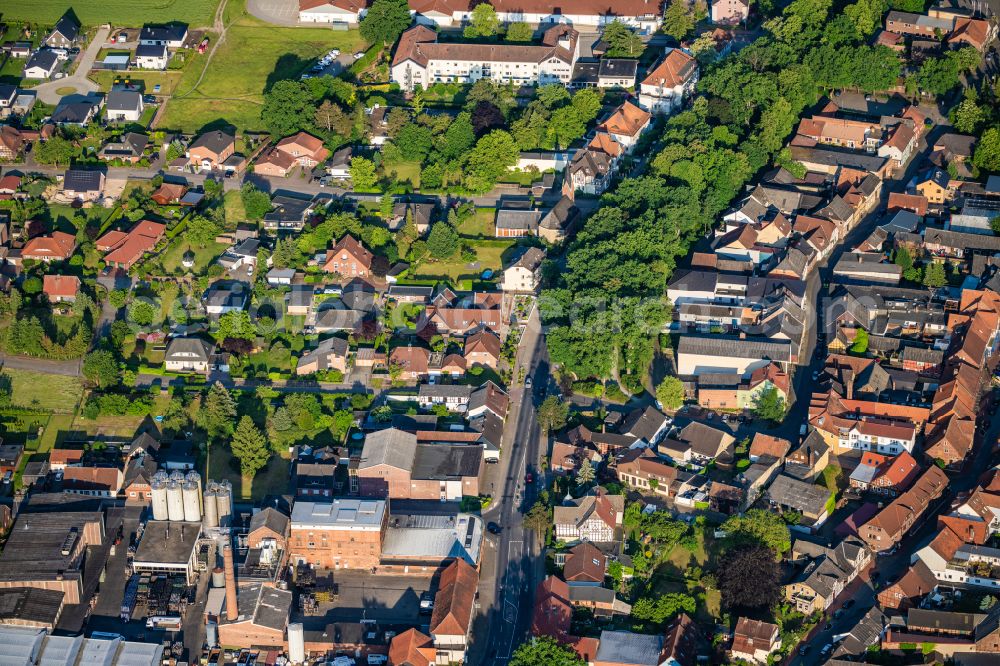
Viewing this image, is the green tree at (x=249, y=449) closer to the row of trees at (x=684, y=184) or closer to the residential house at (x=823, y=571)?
the row of trees at (x=684, y=184)

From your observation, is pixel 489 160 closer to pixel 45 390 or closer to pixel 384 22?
pixel 384 22

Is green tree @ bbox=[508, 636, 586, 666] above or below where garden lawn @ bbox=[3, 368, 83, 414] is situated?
below

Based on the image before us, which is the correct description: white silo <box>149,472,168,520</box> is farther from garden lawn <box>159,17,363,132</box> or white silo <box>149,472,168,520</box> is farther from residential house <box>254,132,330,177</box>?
garden lawn <box>159,17,363,132</box>

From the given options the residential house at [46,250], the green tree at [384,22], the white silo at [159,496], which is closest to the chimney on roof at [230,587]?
the white silo at [159,496]

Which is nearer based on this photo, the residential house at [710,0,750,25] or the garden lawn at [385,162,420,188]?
the garden lawn at [385,162,420,188]

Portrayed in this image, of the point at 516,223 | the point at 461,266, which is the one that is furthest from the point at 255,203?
the point at 516,223

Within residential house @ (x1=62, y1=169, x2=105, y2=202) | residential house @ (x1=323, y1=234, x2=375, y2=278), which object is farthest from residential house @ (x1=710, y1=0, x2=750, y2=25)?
residential house @ (x1=62, y1=169, x2=105, y2=202)

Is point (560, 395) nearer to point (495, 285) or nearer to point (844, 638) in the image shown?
point (495, 285)

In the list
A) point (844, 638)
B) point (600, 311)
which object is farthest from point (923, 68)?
point (844, 638)
